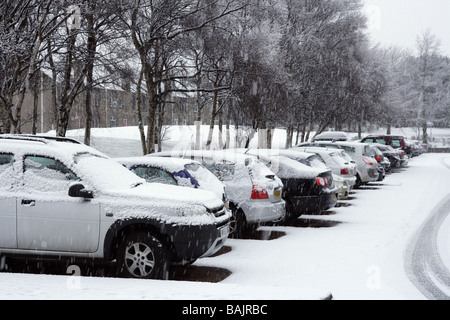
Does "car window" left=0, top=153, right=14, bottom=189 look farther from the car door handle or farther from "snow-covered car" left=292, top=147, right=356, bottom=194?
"snow-covered car" left=292, top=147, right=356, bottom=194

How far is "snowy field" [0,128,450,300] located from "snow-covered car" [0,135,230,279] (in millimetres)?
376

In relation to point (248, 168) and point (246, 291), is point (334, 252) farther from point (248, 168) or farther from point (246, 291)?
point (246, 291)

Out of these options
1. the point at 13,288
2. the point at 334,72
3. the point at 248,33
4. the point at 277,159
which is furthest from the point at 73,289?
the point at 334,72

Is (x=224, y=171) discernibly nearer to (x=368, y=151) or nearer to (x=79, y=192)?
(x=79, y=192)

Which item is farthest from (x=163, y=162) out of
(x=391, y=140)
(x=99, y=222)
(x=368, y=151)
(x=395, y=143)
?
(x=395, y=143)

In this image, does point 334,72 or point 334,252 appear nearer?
point 334,252

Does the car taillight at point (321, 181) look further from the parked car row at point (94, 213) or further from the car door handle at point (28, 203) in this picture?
the car door handle at point (28, 203)

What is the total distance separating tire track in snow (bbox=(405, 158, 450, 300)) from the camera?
6430 mm

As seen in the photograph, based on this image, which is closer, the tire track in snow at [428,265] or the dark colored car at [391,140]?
the tire track in snow at [428,265]

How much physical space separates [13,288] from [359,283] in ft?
12.8

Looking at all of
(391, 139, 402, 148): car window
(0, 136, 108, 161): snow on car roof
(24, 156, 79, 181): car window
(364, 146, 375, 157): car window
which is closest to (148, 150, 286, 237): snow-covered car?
(0, 136, 108, 161): snow on car roof

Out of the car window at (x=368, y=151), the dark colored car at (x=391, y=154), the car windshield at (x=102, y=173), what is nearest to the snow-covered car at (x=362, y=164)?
the car window at (x=368, y=151)

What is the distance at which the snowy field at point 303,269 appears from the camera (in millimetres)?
5520
